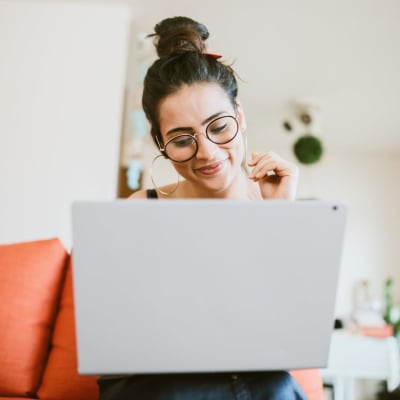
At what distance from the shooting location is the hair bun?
112cm

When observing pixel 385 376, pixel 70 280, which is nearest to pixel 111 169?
pixel 70 280

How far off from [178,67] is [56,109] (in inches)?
45.8

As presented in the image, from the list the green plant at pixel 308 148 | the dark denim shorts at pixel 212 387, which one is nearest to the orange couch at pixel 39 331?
the dark denim shorts at pixel 212 387

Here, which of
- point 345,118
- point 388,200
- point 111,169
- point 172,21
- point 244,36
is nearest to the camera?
point 172,21

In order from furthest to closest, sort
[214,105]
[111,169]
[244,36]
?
[244,36] < [111,169] < [214,105]

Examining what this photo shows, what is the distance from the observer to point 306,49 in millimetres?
2621

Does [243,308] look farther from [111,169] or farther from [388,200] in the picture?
[388,200]

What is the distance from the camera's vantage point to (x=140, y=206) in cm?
58

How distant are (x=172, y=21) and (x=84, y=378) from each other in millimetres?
988

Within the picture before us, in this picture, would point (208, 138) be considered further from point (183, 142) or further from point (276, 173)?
point (276, 173)

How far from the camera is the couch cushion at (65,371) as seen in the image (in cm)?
107

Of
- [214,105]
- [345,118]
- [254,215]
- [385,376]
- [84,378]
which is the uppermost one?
[345,118]

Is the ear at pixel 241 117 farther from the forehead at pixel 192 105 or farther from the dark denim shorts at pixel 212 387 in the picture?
the dark denim shorts at pixel 212 387

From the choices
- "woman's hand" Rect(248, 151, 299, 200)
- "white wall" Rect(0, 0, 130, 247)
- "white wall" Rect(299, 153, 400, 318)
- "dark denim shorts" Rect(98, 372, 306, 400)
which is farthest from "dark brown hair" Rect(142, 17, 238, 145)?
"white wall" Rect(299, 153, 400, 318)
